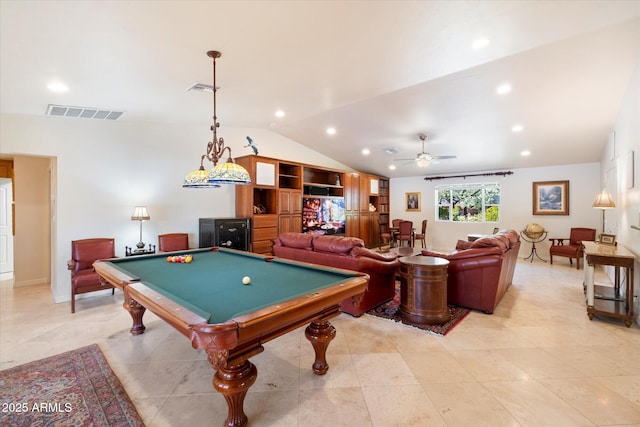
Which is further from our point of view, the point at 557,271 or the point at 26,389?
the point at 557,271

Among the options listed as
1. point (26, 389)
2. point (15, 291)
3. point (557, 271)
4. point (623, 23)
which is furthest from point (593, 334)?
point (15, 291)

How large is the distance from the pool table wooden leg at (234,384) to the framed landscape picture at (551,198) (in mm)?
8606

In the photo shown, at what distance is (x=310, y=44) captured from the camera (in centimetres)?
285

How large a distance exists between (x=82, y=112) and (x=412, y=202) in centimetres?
869

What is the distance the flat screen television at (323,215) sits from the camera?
23.3 feet

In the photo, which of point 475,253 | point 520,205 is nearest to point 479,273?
point 475,253

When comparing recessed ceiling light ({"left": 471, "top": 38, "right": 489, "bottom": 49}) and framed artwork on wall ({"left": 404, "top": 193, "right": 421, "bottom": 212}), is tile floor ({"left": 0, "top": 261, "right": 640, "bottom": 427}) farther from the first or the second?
framed artwork on wall ({"left": 404, "top": 193, "right": 421, "bottom": 212})

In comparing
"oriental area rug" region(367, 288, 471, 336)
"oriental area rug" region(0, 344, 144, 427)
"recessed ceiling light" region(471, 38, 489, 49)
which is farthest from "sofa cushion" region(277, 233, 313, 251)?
"recessed ceiling light" region(471, 38, 489, 49)

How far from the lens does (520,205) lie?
7.77 meters

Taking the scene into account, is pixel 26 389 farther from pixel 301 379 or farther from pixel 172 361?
pixel 301 379

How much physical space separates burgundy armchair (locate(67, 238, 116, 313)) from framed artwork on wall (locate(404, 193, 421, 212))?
324 inches

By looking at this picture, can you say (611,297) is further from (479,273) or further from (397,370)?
(397,370)

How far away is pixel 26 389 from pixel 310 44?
3.87 metres

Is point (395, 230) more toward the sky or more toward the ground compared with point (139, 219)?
more toward the ground
